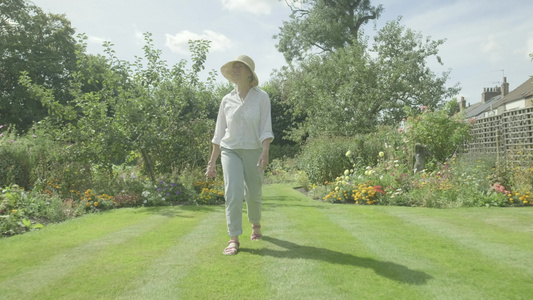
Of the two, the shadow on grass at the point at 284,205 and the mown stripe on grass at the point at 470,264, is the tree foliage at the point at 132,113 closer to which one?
the shadow on grass at the point at 284,205

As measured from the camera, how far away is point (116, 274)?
10.3ft

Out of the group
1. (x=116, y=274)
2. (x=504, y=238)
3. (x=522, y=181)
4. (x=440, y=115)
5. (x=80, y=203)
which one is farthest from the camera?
(x=440, y=115)

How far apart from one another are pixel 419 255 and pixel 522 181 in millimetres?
5017

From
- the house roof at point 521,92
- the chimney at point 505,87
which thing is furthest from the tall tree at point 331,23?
the chimney at point 505,87

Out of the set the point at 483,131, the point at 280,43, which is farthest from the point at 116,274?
the point at 280,43

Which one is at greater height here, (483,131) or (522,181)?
(483,131)

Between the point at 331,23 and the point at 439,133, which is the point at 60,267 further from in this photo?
the point at 331,23

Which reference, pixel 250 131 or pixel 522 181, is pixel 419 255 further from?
pixel 522 181

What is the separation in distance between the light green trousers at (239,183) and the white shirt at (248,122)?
84 mm

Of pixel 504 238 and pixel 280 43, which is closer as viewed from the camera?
pixel 504 238

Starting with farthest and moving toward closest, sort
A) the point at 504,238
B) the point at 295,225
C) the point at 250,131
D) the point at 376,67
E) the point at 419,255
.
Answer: the point at 376,67 < the point at 295,225 < the point at 504,238 < the point at 250,131 < the point at 419,255

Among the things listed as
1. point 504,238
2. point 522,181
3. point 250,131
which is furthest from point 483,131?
point 250,131

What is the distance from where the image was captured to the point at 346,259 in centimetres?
347

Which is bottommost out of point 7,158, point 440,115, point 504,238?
point 504,238
